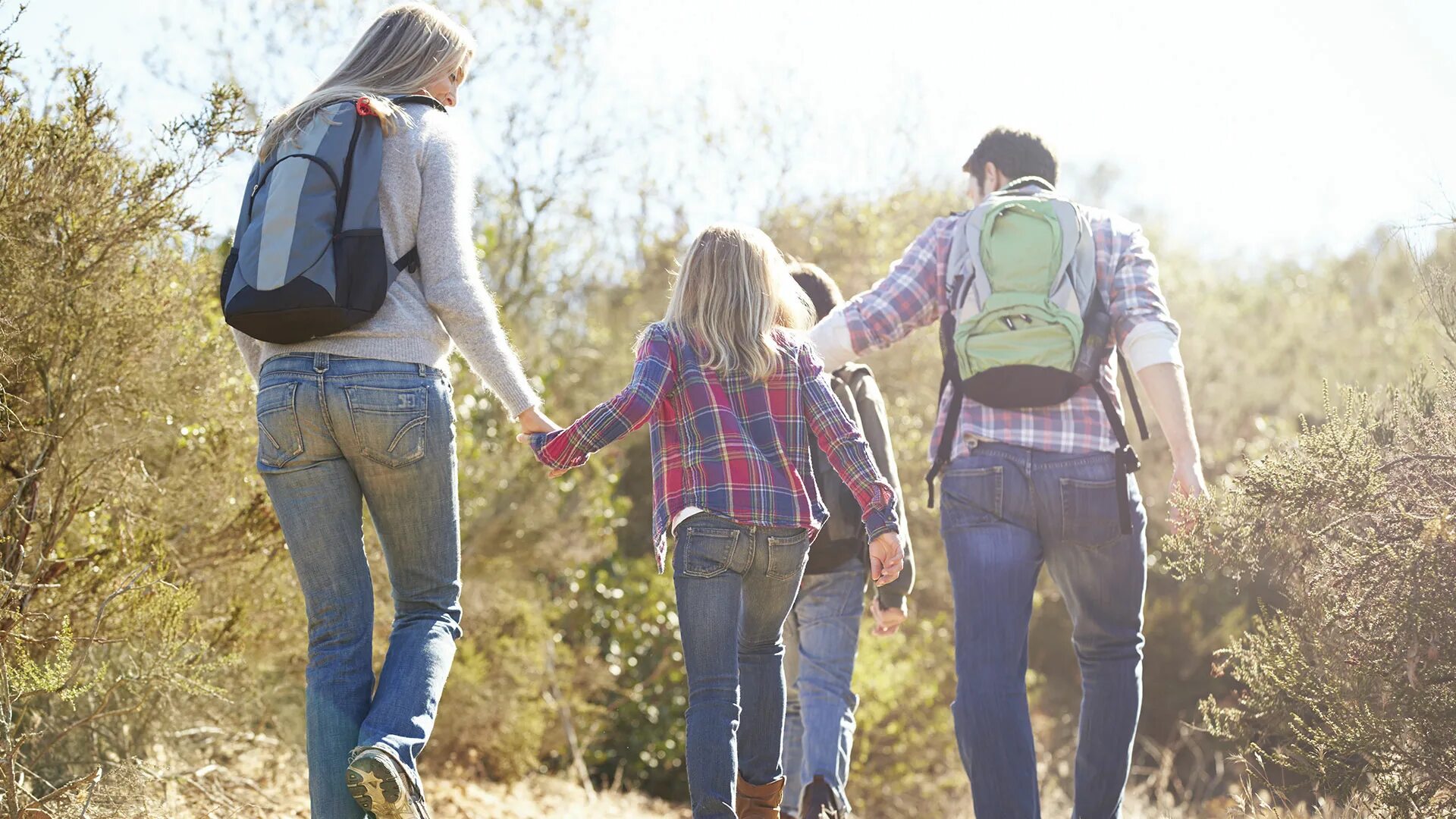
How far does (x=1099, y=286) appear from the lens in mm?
3656

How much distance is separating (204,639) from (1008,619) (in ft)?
8.84

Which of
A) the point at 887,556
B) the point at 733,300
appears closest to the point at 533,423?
the point at 733,300

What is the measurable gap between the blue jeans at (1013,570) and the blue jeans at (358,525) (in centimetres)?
137

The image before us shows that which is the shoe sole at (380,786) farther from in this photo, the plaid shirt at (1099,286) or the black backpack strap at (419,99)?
the plaid shirt at (1099,286)

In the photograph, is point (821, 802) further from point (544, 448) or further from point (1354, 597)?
point (1354, 597)

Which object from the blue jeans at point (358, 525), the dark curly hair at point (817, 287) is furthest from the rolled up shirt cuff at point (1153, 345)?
the blue jeans at point (358, 525)

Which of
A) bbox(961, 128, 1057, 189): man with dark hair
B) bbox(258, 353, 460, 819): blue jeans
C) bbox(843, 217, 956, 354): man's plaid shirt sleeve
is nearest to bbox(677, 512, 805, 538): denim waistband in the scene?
bbox(258, 353, 460, 819): blue jeans

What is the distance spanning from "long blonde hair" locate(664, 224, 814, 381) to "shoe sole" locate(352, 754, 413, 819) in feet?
4.31

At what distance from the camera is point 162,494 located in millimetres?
4035

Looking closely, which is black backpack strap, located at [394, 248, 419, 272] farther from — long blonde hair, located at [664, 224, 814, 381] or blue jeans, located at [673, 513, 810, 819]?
blue jeans, located at [673, 513, 810, 819]

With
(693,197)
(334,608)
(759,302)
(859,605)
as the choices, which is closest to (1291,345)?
(693,197)

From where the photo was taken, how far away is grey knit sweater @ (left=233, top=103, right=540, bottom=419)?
9.53 feet

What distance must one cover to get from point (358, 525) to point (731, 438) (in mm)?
963

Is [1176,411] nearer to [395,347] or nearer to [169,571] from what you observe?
[395,347]
